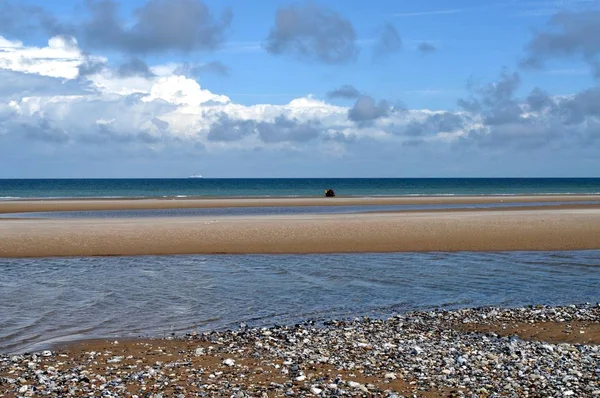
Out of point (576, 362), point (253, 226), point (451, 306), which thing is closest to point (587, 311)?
point (451, 306)

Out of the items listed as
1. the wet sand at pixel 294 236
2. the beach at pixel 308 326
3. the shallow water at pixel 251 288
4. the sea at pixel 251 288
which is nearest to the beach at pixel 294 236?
the wet sand at pixel 294 236

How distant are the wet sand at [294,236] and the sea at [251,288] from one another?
6.20 feet

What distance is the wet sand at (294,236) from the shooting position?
1198 inches

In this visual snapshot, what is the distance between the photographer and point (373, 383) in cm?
1023

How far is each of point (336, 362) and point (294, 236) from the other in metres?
23.1

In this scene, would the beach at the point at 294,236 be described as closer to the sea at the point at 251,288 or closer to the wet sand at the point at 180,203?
the sea at the point at 251,288

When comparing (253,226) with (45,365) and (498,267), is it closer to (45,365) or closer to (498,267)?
(498,267)

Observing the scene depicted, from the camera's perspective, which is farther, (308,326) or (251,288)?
(251,288)

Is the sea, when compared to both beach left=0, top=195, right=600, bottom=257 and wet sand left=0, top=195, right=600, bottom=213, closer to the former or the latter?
beach left=0, top=195, right=600, bottom=257

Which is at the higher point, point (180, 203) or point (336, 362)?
point (180, 203)

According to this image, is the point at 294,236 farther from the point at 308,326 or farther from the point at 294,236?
the point at 308,326

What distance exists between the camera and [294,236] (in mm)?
34469

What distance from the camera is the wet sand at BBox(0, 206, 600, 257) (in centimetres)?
3044

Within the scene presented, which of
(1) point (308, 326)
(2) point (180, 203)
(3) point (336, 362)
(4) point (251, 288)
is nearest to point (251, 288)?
(4) point (251, 288)
